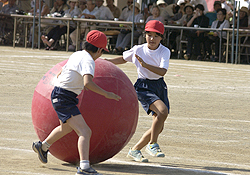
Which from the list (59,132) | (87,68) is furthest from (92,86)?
(59,132)

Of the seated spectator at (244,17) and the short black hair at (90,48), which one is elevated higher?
the seated spectator at (244,17)

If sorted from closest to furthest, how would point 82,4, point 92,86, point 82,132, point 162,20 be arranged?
point 92,86, point 82,132, point 162,20, point 82,4

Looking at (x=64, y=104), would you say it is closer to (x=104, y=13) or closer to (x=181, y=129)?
(x=181, y=129)

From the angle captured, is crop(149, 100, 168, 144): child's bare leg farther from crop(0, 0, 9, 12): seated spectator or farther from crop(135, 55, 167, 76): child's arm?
crop(0, 0, 9, 12): seated spectator

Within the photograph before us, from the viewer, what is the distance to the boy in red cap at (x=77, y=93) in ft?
15.5

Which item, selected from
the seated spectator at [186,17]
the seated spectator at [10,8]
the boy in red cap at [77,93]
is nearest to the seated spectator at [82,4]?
the seated spectator at [10,8]

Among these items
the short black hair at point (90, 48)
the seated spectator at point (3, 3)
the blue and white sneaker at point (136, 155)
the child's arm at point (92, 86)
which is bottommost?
the blue and white sneaker at point (136, 155)

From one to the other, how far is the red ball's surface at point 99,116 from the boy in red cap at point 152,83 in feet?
1.35

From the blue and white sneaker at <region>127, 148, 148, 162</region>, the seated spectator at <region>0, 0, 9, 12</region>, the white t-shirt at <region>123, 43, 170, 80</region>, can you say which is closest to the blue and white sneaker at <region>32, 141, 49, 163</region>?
the blue and white sneaker at <region>127, 148, 148, 162</region>

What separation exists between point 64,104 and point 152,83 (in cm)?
147

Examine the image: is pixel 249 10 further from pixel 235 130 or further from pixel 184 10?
pixel 235 130

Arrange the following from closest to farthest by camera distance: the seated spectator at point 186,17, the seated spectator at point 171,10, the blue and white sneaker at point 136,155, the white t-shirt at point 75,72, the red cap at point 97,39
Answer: the white t-shirt at point 75,72 → the red cap at point 97,39 → the blue and white sneaker at point 136,155 → the seated spectator at point 186,17 → the seated spectator at point 171,10

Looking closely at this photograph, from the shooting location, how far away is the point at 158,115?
Answer: 580 centimetres

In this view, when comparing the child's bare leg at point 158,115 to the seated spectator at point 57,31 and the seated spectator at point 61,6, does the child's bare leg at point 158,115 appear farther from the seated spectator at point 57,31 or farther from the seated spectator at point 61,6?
the seated spectator at point 61,6
